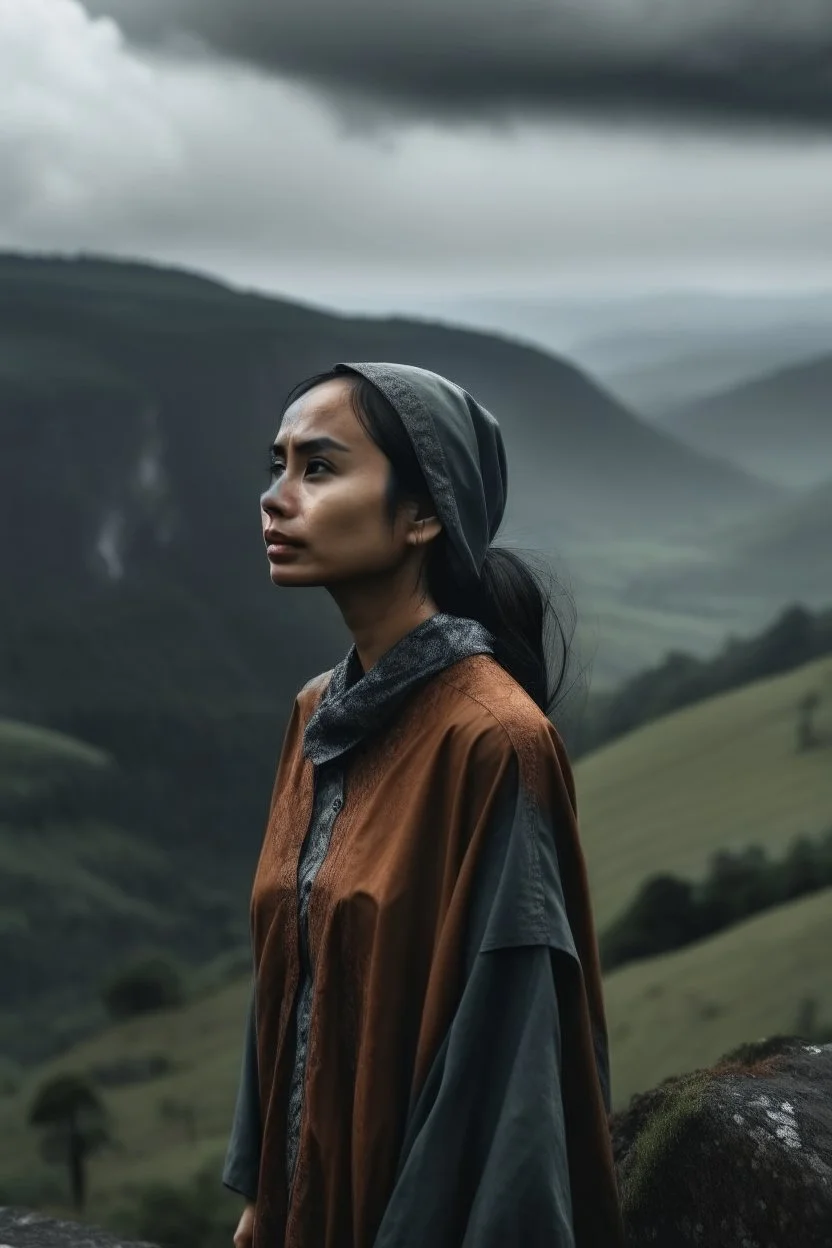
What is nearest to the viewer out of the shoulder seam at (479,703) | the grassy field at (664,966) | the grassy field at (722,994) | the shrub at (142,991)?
the shoulder seam at (479,703)

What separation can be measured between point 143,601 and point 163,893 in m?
15.9

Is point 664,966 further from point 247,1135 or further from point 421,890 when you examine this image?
point 421,890

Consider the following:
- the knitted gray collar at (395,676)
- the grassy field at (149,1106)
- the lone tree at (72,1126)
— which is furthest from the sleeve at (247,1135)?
the lone tree at (72,1126)

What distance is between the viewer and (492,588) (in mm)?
2969

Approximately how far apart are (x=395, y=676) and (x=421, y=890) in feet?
1.29

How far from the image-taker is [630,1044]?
76.6 ft

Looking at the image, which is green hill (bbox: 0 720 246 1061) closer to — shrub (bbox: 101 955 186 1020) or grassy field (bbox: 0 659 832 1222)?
shrub (bbox: 101 955 186 1020)

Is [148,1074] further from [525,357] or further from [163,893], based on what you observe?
[525,357]

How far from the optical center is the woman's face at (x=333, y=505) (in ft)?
8.95

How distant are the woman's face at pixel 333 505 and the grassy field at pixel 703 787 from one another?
2798 centimetres

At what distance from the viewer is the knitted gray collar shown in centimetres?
276

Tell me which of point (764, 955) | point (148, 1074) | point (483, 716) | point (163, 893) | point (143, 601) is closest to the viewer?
point (483, 716)

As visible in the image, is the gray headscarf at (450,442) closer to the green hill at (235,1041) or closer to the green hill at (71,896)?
the green hill at (235,1041)

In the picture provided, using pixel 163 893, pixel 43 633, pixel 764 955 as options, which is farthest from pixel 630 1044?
pixel 43 633
